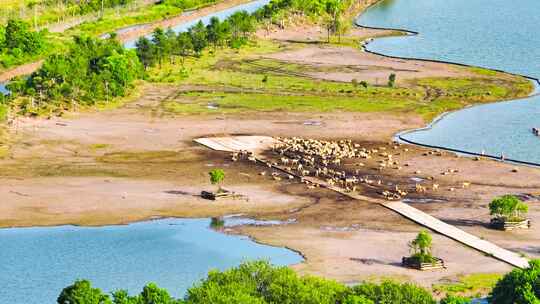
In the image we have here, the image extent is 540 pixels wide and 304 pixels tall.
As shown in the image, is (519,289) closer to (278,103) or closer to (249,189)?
(249,189)


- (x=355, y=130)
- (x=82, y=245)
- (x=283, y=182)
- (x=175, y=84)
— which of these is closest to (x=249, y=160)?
(x=283, y=182)

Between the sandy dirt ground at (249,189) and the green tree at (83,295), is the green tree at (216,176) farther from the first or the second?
the green tree at (83,295)

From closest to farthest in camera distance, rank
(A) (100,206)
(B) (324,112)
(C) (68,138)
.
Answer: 1. (A) (100,206)
2. (C) (68,138)
3. (B) (324,112)

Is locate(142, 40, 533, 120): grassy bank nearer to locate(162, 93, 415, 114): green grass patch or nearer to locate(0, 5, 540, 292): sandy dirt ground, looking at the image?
locate(162, 93, 415, 114): green grass patch

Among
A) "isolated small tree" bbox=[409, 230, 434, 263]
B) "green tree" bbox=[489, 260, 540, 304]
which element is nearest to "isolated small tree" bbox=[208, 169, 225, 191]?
"isolated small tree" bbox=[409, 230, 434, 263]

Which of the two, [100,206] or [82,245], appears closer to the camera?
[82,245]

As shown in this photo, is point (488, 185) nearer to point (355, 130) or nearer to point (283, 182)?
point (283, 182)

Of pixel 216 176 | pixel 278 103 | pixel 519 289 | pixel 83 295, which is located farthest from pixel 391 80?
pixel 83 295
